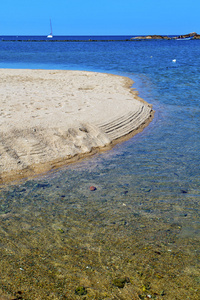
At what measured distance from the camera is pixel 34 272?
124 inches

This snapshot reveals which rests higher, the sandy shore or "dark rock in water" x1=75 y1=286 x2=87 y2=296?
the sandy shore

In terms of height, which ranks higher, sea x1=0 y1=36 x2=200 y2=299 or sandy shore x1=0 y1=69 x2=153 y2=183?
sandy shore x1=0 y1=69 x2=153 y2=183

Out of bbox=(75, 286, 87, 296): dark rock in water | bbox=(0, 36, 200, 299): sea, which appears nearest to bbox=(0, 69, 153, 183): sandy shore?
bbox=(0, 36, 200, 299): sea

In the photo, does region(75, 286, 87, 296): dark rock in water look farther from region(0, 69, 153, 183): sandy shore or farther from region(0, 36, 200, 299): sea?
region(0, 69, 153, 183): sandy shore

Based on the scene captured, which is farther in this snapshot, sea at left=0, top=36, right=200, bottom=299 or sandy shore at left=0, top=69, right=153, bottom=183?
sandy shore at left=0, top=69, right=153, bottom=183

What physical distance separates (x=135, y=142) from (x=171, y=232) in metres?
3.81

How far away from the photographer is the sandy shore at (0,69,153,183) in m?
5.84

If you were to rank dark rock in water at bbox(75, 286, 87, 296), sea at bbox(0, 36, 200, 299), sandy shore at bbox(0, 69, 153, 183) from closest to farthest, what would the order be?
1. dark rock in water at bbox(75, 286, 87, 296)
2. sea at bbox(0, 36, 200, 299)
3. sandy shore at bbox(0, 69, 153, 183)

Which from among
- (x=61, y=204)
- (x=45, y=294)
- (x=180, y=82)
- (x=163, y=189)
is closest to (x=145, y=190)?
(x=163, y=189)

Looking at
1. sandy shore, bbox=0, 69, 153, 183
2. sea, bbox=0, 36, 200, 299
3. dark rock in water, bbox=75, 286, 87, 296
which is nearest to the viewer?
dark rock in water, bbox=75, 286, 87, 296

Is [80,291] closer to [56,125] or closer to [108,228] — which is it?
[108,228]

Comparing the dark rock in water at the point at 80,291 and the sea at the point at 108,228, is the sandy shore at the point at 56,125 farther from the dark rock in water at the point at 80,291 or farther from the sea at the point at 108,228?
the dark rock in water at the point at 80,291

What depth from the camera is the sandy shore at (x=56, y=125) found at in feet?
19.1

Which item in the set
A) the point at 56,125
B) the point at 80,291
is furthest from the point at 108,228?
the point at 56,125
